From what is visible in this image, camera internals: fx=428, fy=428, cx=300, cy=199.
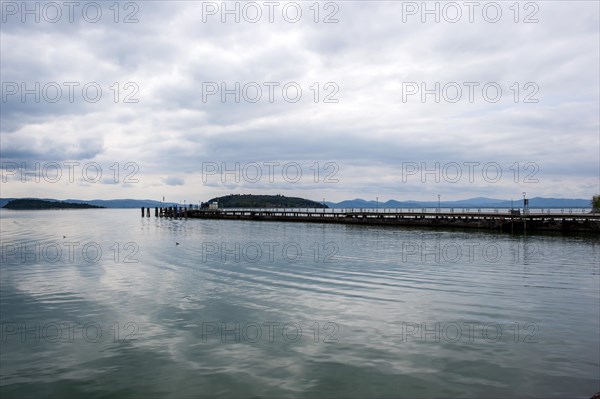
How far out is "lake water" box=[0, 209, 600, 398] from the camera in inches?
406

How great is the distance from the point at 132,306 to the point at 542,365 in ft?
49.3

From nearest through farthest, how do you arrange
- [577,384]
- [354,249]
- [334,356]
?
[577,384]
[334,356]
[354,249]

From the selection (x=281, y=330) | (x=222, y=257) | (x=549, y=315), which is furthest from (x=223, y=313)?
(x=222, y=257)

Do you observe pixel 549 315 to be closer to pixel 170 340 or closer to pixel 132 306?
pixel 170 340

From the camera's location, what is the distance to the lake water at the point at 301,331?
406 inches

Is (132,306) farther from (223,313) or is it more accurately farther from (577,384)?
(577,384)

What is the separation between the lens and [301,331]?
14398 mm

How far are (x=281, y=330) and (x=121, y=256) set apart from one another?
986 inches

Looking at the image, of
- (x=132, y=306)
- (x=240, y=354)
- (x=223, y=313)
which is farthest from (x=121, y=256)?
(x=240, y=354)

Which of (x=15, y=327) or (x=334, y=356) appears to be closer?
(x=334, y=356)

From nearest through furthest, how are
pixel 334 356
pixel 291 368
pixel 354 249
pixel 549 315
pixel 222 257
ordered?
pixel 291 368 → pixel 334 356 → pixel 549 315 → pixel 222 257 → pixel 354 249

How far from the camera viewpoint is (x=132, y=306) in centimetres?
1802

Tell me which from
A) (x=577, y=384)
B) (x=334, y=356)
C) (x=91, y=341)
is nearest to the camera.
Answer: (x=577, y=384)

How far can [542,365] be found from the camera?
1134 cm
